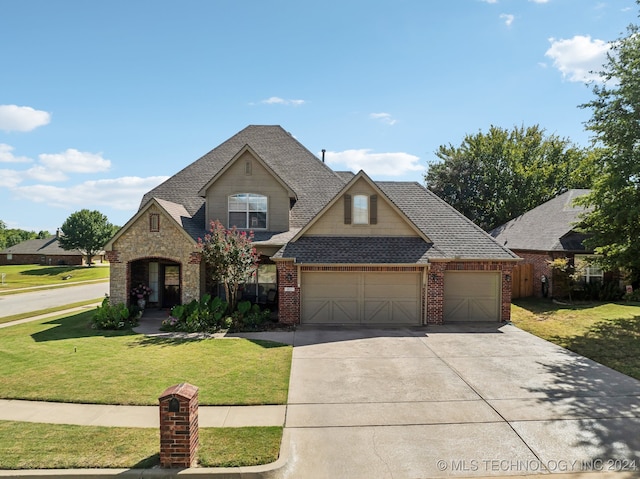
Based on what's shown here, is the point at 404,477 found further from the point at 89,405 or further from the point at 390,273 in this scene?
the point at 390,273

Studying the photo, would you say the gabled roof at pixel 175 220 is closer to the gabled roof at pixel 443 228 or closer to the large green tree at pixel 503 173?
the gabled roof at pixel 443 228

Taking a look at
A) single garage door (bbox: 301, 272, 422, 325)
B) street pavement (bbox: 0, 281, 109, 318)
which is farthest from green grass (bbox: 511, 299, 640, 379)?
street pavement (bbox: 0, 281, 109, 318)

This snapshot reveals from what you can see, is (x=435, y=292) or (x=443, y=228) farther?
(x=443, y=228)

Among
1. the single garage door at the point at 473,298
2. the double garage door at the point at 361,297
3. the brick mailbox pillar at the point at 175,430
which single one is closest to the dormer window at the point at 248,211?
the double garage door at the point at 361,297

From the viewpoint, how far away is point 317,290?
51.8ft

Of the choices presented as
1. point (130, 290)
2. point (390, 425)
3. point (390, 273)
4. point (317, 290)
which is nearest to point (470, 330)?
point (390, 273)

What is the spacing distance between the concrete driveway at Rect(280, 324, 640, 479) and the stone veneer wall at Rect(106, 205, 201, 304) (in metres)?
6.53

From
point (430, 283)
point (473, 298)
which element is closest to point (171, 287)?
point (430, 283)

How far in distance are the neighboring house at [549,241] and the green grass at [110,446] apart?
1881 cm

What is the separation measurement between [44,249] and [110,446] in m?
82.0

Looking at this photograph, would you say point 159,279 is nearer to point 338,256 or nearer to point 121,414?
point 338,256

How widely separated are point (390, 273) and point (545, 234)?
586 inches

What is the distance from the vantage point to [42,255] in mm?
70875

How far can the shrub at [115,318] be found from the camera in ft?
49.3
